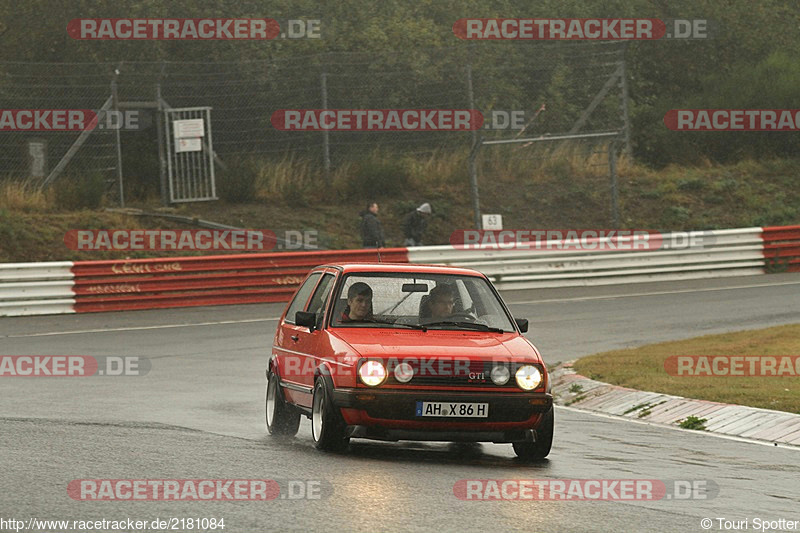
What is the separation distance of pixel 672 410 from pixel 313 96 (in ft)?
65.0

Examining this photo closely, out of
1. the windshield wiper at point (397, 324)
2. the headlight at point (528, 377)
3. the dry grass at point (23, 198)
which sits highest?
the dry grass at point (23, 198)

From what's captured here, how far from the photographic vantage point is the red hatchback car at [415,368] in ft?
31.9

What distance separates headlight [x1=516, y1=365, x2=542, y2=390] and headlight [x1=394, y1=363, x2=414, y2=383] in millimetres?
792

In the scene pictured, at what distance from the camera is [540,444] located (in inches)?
393

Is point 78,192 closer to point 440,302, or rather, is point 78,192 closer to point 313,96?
point 313,96

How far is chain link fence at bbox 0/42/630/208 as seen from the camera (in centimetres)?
3098

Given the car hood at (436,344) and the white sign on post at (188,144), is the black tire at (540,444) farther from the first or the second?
the white sign on post at (188,144)

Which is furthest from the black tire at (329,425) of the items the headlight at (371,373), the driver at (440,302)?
the driver at (440,302)

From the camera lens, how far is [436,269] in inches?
443

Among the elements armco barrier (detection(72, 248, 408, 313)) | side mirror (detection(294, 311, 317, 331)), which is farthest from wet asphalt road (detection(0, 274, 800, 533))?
armco barrier (detection(72, 248, 408, 313))

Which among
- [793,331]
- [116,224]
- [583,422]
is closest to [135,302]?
[116,224]

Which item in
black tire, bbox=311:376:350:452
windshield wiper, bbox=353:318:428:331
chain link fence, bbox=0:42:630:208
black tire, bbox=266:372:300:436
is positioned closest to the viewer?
black tire, bbox=311:376:350:452

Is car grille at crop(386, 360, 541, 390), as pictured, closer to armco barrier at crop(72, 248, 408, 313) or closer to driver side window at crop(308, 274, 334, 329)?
driver side window at crop(308, 274, 334, 329)

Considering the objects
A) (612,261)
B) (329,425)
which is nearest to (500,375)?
(329,425)
